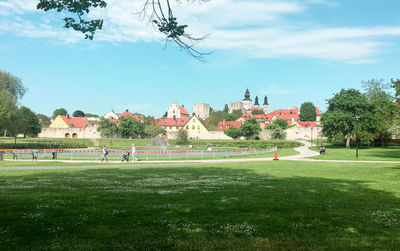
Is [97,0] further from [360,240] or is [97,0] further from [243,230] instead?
[360,240]

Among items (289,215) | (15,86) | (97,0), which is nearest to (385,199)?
(289,215)

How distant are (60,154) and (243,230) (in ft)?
124

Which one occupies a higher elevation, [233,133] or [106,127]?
[106,127]

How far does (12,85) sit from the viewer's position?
6850 cm

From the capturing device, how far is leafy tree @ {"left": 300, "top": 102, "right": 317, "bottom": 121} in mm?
154625

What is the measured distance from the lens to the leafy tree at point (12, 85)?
221 feet

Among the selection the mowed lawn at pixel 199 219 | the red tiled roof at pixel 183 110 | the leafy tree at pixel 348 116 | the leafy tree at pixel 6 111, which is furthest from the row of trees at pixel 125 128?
the mowed lawn at pixel 199 219

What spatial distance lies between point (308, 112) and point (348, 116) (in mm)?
95586

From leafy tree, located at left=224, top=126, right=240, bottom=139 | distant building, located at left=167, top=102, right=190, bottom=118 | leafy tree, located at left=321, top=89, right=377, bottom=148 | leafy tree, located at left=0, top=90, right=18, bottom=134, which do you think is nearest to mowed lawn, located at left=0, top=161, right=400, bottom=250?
leafy tree, located at left=0, top=90, right=18, bottom=134

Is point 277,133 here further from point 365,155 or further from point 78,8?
point 78,8

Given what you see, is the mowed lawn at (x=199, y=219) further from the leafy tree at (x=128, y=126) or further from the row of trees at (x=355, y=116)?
the leafy tree at (x=128, y=126)

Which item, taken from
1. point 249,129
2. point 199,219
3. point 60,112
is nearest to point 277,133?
point 249,129

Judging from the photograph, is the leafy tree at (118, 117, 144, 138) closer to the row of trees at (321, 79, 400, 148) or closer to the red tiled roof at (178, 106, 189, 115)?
the row of trees at (321, 79, 400, 148)

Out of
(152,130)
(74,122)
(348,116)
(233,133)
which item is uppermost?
(348,116)
